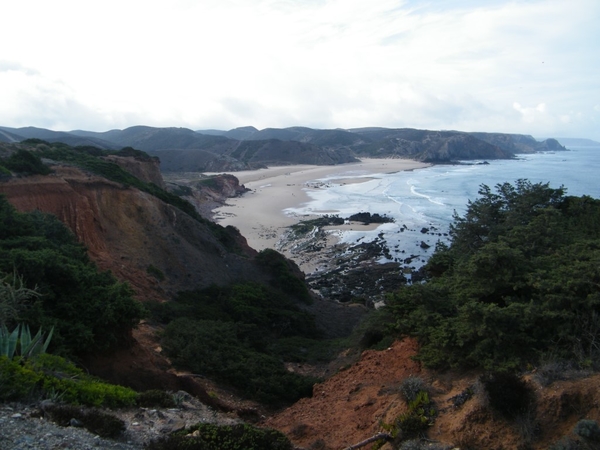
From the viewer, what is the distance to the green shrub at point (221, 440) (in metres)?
5.88

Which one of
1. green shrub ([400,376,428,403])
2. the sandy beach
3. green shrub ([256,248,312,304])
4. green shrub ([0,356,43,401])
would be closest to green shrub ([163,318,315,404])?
green shrub ([400,376,428,403])

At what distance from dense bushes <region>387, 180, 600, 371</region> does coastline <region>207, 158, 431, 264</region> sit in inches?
835

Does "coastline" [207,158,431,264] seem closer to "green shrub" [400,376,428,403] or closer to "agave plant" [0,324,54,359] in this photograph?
"green shrub" [400,376,428,403]

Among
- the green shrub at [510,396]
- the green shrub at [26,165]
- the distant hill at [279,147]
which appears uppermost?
the distant hill at [279,147]

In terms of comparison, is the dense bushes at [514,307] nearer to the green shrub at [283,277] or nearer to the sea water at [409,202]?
the green shrub at [283,277]

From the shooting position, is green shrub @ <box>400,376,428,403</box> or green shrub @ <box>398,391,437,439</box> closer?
green shrub @ <box>398,391,437,439</box>

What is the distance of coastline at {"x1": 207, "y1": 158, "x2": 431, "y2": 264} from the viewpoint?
4500 cm

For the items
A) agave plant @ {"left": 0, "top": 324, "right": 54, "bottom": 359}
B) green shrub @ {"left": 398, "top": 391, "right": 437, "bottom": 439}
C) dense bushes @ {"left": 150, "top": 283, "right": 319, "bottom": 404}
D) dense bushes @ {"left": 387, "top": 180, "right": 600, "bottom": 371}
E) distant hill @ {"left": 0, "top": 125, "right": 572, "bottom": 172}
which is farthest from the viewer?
distant hill @ {"left": 0, "top": 125, "right": 572, "bottom": 172}

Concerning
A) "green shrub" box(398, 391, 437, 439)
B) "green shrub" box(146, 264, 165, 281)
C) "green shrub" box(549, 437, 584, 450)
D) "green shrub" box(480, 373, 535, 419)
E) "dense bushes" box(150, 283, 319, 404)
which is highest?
"green shrub" box(480, 373, 535, 419)

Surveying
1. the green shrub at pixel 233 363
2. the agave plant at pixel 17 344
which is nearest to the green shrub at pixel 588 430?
the green shrub at pixel 233 363

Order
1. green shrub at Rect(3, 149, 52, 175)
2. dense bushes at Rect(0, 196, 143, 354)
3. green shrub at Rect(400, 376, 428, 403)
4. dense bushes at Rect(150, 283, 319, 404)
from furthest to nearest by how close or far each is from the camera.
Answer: green shrub at Rect(3, 149, 52, 175)
dense bushes at Rect(150, 283, 319, 404)
dense bushes at Rect(0, 196, 143, 354)
green shrub at Rect(400, 376, 428, 403)

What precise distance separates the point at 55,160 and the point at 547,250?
→ 90.2 feet

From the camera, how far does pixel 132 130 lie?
19962cm

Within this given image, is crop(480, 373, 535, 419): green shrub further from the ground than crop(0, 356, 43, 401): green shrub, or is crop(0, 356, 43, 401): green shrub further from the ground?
crop(0, 356, 43, 401): green shrub
